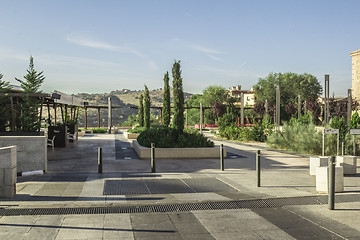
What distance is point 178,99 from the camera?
18.0 meters

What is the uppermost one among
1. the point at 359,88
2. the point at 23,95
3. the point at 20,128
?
the point at 359,88

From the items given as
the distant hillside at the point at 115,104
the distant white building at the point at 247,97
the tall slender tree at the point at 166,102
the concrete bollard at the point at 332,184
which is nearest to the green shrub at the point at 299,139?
the tall slender tree at the point at 166,102

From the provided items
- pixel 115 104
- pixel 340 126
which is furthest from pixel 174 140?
pixel 115 104

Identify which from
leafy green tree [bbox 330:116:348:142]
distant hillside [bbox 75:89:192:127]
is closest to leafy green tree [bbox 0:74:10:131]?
leafy green tree [bbox 330:116:348:142]

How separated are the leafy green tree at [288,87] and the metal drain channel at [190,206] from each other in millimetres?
57972

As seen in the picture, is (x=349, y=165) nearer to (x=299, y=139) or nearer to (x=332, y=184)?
(x=332, y=184)

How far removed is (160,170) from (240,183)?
3.33 m

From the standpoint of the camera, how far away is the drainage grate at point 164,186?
8984mm

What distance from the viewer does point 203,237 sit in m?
5.60

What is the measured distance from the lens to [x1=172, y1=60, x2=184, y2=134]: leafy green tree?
17.8 m

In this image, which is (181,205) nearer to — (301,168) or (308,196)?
(308,196)

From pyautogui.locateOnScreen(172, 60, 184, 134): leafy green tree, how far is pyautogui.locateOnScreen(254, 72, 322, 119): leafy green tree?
49070 mm

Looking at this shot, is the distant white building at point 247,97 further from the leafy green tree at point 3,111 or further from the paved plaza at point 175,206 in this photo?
the paved plaza at point 175,206

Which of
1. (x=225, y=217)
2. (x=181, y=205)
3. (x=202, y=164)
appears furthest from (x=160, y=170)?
(x=225, y=217)
